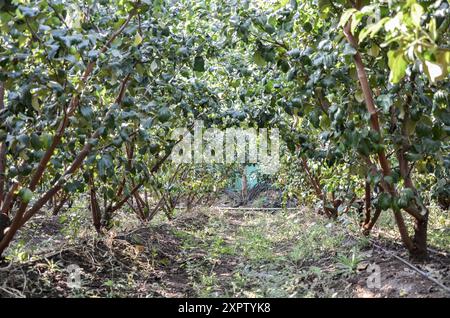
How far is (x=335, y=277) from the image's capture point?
2.87 metres

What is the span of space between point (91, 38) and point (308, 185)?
4413 millimetres

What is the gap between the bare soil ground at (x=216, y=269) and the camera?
2.57 metres

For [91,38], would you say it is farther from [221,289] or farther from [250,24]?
[221,289]

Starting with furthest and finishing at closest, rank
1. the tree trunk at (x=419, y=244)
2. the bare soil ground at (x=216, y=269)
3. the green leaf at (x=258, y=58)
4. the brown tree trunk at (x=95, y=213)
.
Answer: the brown tree trunk at (x=95, y=213) < the green leaf at (x=258, y=58) < the tree trunk at (x=419, y=244) < the bare soil ground at (x=216, y=269)

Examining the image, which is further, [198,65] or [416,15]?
[198,65]

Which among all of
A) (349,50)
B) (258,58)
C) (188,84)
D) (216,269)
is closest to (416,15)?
(349,50)

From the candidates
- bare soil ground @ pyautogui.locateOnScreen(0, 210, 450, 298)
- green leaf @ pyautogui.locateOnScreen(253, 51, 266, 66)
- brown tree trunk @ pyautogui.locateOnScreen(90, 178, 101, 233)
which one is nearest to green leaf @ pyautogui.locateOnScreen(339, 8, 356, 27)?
green leaf @ pyautogui.locateOnScreen(253, 51, 266, 66)

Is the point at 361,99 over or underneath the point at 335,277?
over

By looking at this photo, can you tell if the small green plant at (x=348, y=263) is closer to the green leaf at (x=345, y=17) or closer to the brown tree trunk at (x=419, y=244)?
the brown tree trunk at (x=419, y=244)

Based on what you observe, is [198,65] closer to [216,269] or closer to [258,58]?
[258,58]

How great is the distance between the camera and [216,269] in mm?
3531

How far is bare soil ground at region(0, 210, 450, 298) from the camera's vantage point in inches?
101

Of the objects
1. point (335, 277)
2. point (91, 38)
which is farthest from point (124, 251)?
point (91, 38)

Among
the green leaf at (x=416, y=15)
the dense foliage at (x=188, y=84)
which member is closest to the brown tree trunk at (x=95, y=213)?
the dense foliage at (x=188, y=84)
